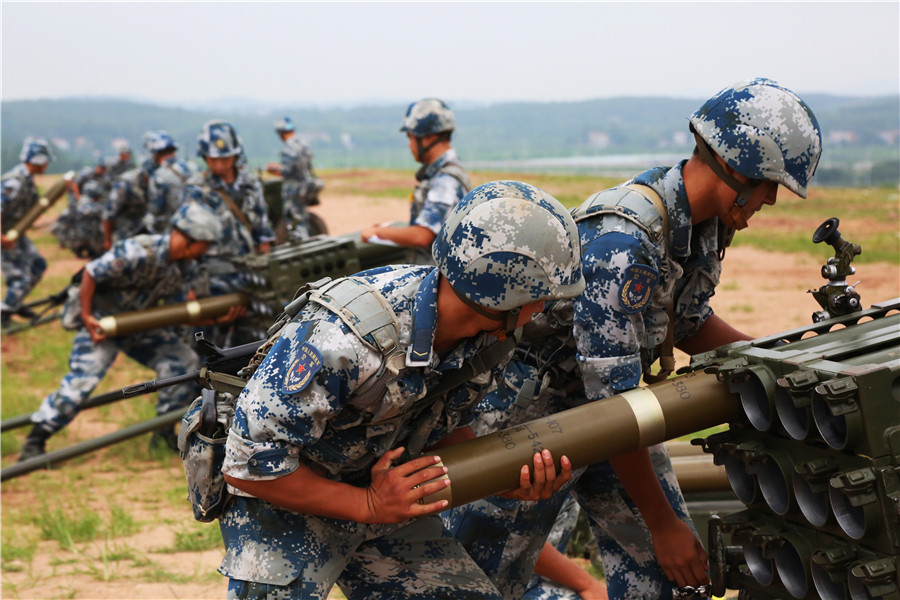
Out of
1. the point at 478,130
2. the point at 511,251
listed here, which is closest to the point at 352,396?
the point at 511,251

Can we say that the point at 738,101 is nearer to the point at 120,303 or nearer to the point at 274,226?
the point at 120,303

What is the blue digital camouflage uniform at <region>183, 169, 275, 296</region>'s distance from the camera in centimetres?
727

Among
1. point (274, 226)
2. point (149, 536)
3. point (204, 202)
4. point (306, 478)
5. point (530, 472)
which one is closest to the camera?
point (306, 478)

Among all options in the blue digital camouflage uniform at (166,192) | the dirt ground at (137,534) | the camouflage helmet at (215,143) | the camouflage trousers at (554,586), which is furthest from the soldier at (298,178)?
the camouflage trousers at (554,586)

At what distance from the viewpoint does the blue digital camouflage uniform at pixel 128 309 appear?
6.85 m

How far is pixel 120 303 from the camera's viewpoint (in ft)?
23.2

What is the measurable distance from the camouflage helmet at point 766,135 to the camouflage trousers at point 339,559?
1463 mm

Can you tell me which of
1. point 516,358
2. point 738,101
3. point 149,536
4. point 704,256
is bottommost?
point 149,536

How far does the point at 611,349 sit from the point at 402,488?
85 centimetres

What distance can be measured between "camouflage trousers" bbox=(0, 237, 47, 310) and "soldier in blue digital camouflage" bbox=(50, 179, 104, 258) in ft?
17.8

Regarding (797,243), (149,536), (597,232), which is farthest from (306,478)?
(797,243)

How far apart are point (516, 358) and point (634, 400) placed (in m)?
0.67

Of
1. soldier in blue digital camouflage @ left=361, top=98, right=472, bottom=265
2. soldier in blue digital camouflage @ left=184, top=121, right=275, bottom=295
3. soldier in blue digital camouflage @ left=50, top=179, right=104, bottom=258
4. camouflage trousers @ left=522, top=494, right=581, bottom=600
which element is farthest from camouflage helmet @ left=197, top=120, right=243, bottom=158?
soldier in blue digital camouflage @ left=50, top=179, right=104, bottom=258

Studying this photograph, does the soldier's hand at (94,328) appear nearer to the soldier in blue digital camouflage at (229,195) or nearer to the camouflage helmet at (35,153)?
the soldier in blue digital camouflage at (229,195)
